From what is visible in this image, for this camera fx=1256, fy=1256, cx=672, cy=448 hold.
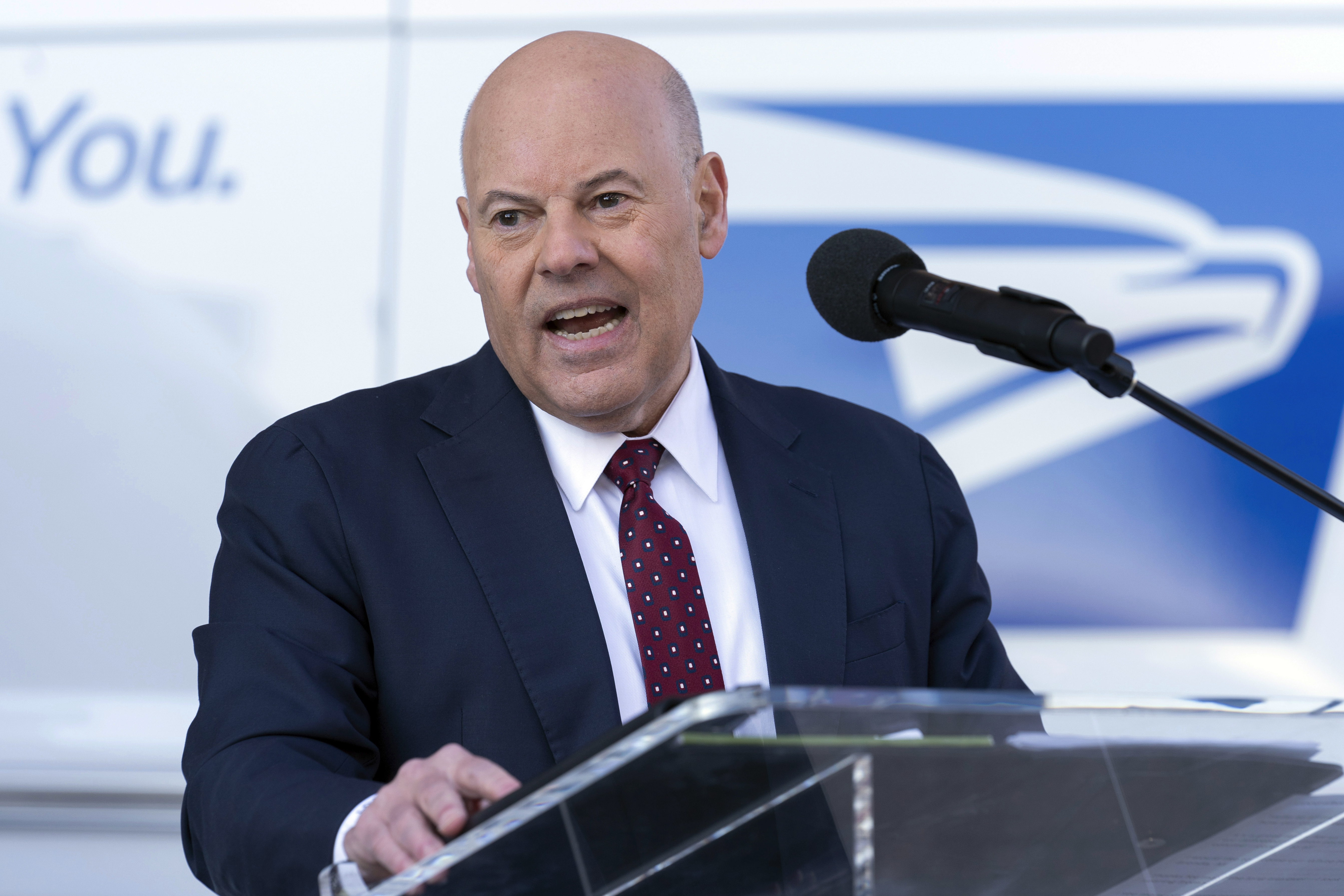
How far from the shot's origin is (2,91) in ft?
8.75

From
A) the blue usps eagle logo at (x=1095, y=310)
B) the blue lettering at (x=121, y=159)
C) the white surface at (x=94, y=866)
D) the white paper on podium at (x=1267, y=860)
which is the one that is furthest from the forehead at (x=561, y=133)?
the white surface at (x=94, y=866)

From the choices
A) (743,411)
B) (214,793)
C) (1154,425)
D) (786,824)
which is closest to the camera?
(786,824)

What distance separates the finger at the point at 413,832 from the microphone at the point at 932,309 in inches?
20.8

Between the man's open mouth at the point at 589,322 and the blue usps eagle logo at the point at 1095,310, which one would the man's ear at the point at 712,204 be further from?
the blue usps eagle logo at the point at 1095,310

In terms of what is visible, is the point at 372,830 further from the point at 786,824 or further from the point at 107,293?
the point at 107,293

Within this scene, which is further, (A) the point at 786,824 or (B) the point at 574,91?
(B) the point at 574,91

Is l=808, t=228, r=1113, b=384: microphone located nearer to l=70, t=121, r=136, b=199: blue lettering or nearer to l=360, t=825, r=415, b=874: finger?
l=360, t=825, r=415, b=874: finger

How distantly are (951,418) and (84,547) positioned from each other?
1.79 m

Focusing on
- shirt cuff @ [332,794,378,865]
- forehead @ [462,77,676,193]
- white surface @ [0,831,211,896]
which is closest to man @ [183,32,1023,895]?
forehead @ [462,77,676,193]

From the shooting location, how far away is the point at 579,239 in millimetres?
1418

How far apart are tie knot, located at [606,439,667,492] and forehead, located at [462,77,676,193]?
32 centimetres

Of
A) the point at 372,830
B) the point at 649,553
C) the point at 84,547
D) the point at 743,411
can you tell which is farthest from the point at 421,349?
the point at 372,830

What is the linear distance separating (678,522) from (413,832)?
76 cm

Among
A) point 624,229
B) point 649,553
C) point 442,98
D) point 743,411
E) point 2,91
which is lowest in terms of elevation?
point 649,553
